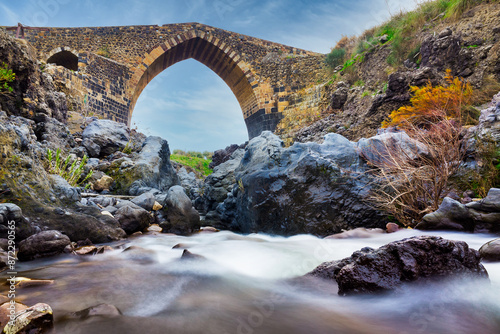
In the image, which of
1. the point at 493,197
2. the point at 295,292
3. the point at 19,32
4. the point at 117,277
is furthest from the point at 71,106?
the point at 493,197

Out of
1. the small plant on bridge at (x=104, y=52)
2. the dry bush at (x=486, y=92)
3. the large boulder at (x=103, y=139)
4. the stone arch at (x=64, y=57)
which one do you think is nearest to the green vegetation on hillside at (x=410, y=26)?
the dry bush at (x=486, y=92)

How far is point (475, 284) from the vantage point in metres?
1.49

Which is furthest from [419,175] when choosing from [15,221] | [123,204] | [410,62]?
[410,62]

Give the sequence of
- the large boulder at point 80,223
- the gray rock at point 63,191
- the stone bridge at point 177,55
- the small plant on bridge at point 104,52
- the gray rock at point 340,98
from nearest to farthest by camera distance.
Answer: the large boulder at point 80,223, the gray rock at point 63,191, the gray rock at point 340,98, the stone bridge at point 177,55, the small plant on bridge at point 104,52

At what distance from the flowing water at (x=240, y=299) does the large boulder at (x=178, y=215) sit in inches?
80.8

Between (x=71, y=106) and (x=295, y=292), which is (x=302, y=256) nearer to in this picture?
(x=295, y=292)

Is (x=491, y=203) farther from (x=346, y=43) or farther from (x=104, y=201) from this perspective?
(x=346, y=43)

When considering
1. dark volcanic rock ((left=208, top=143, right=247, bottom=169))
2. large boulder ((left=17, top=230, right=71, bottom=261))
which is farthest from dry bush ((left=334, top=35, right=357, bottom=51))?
large boulder ((left=17, top=230, right=71, bottom=261))

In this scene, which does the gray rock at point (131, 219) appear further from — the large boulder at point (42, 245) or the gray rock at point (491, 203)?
the gray rock at point (491, 203)

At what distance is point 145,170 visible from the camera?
6.73 meters

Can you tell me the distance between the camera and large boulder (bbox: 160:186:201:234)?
4.71m

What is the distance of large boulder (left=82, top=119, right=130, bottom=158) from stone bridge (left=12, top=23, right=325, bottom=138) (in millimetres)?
6140

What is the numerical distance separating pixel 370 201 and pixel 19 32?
2024cm

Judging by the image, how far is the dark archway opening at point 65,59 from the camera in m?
15.8
